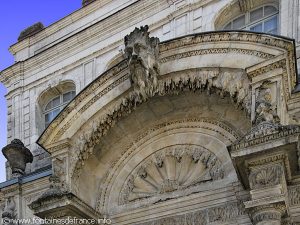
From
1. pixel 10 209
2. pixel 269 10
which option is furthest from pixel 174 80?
pixel 10 209

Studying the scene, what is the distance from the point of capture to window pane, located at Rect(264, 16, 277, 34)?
1309 centimetres

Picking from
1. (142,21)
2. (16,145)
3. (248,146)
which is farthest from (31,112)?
(248,146)

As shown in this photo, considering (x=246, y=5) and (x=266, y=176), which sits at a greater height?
(x=246, y=5)

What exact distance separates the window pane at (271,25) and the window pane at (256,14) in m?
0.33

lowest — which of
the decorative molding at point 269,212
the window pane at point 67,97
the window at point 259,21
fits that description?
the decorative molding at point 269,212

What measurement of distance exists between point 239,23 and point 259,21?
1.82 ft

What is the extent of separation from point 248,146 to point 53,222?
454 cm

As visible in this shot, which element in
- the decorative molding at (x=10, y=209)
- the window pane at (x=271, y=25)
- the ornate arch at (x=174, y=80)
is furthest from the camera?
the decorative molding at (x=10, y=209)

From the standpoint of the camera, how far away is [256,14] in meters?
13.7

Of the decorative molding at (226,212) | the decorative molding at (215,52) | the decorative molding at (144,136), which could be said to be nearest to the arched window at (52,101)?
the decorative molding at (144,136)

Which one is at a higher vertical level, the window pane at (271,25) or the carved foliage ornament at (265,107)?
the window pane at (271,25)

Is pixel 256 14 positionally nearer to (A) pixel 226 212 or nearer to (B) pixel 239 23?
(B) pixel 239 23

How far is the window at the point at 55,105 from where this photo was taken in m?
16.6

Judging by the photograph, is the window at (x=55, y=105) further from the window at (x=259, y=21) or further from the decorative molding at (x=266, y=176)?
the decorative molding at (x=266, y=176)
